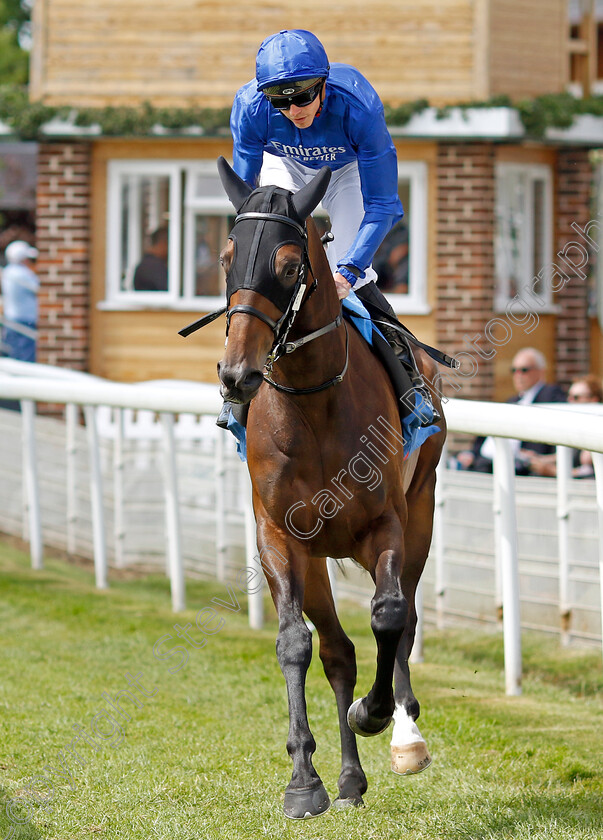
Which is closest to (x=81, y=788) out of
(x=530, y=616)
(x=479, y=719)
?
(x=479, y=719)

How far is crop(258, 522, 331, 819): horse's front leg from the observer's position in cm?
374

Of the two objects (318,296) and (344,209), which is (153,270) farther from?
(318,296)

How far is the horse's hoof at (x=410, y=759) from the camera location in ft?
14.4

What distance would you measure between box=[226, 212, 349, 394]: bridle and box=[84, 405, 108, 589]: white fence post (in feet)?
15.1

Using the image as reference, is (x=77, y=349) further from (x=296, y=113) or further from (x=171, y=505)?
(x=296, y=113)

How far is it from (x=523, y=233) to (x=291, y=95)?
10.3m

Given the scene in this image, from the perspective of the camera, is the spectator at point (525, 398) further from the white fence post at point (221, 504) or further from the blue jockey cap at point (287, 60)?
the blue jockey cap at point (287, 60)

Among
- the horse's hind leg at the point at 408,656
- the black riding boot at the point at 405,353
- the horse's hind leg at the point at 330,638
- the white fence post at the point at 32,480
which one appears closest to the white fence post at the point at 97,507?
the white fence post at the point at 32,480

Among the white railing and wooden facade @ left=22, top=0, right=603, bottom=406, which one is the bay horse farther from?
wooden facade @ left=22, top=0, right=603, bottom=406

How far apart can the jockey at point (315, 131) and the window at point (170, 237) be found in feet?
29.5

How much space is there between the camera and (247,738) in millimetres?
5254

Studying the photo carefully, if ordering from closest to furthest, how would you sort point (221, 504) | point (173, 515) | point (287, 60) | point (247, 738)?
point (287, 60) → point (247, 738) → point (173, 515) → point (221, 504)

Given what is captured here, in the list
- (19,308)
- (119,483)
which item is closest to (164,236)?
(19,308)

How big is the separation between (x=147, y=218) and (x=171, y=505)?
6.82 metres
